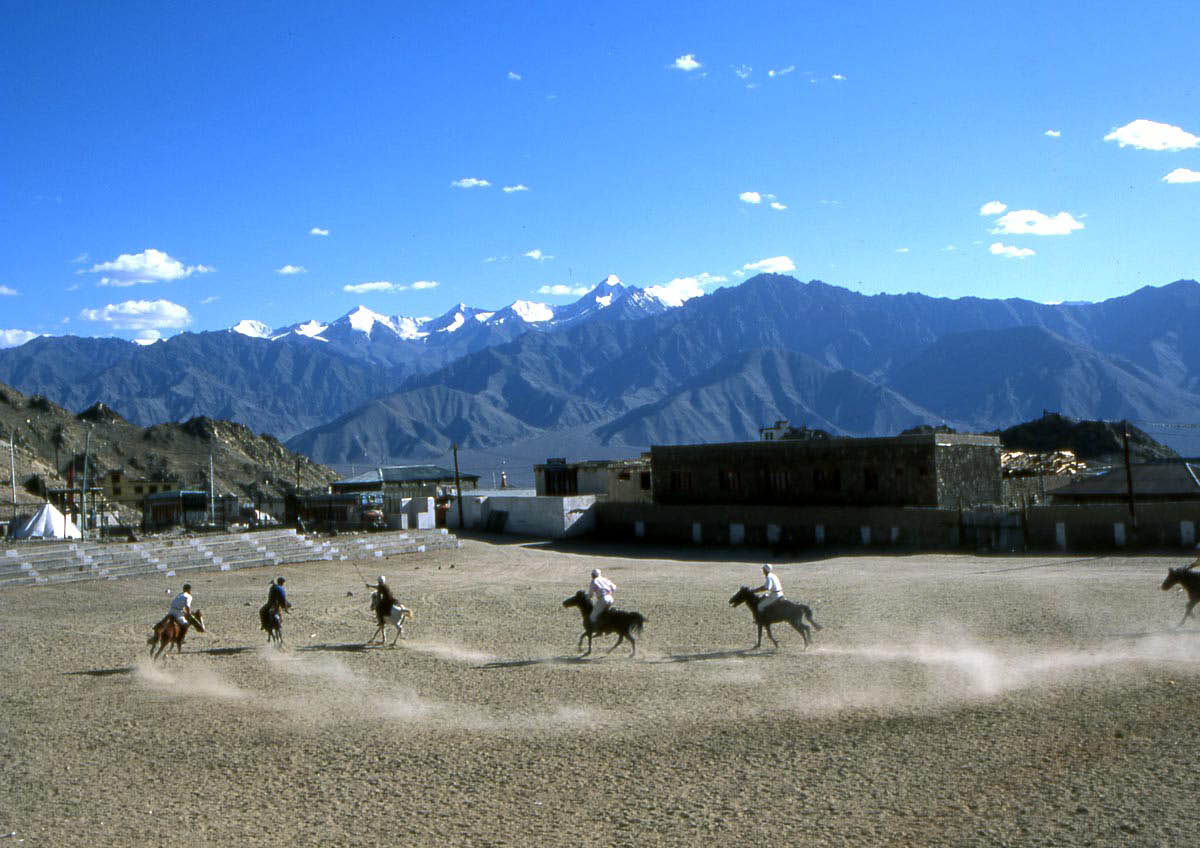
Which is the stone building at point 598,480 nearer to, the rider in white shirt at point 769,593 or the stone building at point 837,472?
the stone building at point 837,472

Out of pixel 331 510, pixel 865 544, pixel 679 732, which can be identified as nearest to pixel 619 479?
pixel 331 510

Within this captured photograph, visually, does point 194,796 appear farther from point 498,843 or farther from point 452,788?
point 498,843

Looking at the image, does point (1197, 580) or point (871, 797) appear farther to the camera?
point (1197, 580)

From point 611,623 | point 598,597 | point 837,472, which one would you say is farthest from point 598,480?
point 611,623

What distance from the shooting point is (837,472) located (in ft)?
174

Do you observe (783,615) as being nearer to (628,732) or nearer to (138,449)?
(628,732)

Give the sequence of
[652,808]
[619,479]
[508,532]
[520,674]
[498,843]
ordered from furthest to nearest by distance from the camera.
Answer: [619,479] → [508,532] → [520,674] → [652,808] → [498,843]

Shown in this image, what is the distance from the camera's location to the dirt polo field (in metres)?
11.1

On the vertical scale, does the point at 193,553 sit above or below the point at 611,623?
above

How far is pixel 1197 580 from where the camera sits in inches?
813

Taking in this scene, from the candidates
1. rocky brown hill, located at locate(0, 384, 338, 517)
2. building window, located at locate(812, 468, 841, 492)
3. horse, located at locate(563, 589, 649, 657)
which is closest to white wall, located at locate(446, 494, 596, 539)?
building window, located at locate(812, 468, 841, 492)

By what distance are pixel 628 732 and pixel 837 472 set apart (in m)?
40.3

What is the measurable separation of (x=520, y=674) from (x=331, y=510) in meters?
46.6

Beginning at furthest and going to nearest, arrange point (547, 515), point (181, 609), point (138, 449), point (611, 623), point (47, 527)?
1. point (138, 449)
2. point (47, 527)
3. point (547, 515)
4. point (181, 609)
5. point (611, 623)
